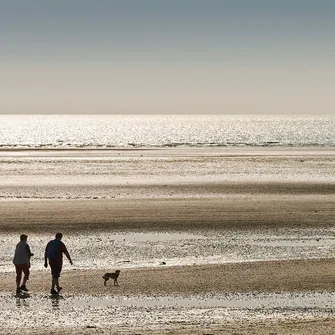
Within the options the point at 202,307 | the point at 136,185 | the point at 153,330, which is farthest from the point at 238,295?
the point at 136,185

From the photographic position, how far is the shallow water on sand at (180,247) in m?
27.7

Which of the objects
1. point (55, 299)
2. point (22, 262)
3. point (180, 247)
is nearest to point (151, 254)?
point (180, 247)

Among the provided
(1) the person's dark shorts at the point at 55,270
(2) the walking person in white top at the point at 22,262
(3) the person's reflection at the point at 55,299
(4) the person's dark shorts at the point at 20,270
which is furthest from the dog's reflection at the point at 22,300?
(1) the person's dark shorts at the point at 55,270

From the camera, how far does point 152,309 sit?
20797 mm

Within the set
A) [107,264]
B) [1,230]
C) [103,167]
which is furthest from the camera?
[103,167]

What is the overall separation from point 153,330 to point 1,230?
17839 mm

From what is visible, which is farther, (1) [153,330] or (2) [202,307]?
(2) [202,307]

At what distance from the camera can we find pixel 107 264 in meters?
27.1

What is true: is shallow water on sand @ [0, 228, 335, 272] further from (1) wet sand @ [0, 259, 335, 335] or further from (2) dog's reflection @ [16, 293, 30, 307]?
(2) dog's reflection @ [16, 293, 30, 307]

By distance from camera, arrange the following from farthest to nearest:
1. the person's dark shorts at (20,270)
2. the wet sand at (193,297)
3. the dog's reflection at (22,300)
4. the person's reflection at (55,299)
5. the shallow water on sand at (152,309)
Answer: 1. the person's dark shorts at (20,270)
2. the dog's reflection at (22,300)
3. the person's reflection at (55,299)
4. the shallow water on sand at (152,309)
5. the wet sand at (193,297)

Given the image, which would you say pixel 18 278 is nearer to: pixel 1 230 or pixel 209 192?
pixel 1 230

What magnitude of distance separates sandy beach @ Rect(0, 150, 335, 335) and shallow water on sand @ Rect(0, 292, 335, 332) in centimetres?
3

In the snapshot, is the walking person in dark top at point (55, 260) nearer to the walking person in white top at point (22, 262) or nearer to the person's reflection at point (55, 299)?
the person's reflection at point (55, 299)

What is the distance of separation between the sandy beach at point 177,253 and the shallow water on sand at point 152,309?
3cm
